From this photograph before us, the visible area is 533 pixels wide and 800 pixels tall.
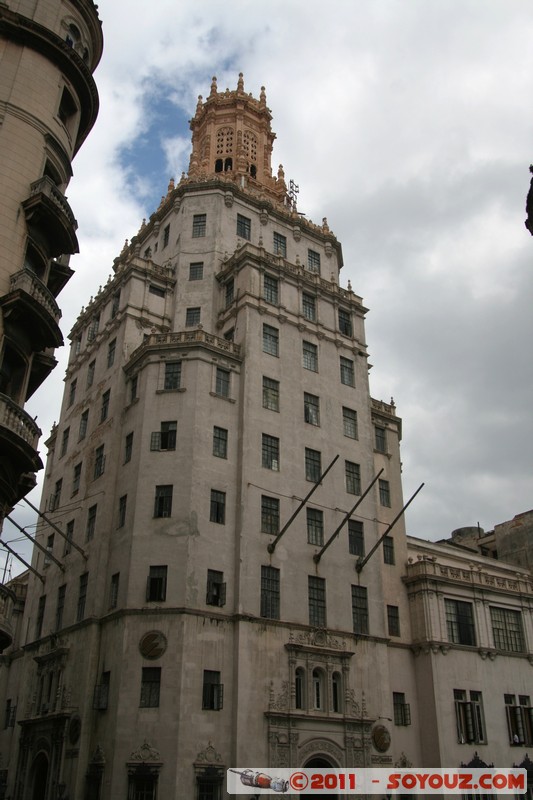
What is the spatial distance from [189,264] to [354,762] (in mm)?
35915

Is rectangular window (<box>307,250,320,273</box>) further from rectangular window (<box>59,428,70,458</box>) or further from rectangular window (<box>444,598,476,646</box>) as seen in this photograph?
rectangular window (<box>444,598,476,646</box>)

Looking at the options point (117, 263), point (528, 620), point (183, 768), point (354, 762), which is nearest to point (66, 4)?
point (117, 263)

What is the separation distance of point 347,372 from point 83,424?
787 inches

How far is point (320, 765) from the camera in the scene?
43.7 meters

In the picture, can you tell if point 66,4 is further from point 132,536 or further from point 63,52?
point 132,536

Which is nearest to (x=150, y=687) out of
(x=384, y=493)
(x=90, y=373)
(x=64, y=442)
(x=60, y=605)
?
(x=60, y=605)

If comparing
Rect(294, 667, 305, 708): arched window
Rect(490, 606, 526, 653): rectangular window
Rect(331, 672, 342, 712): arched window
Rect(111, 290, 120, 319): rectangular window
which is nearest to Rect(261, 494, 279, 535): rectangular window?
Rect(294, 667, 305, 708): arched window

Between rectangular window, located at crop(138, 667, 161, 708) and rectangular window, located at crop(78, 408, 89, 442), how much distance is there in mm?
19965

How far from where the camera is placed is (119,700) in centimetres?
3978

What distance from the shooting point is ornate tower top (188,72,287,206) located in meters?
68.2

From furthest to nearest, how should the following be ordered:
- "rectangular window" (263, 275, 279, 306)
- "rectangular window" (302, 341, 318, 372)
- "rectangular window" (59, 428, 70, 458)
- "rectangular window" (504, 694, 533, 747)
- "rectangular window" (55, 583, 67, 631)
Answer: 1. "rectangular window" (59, 428, 70, 458)
2. "rectangular window" (263, 275, 279, 306)
3. "rectangular window" (302, 341, 318, 372)
4. "rectangular window" (504, 694, 533, 747)
5. "rectangular window" (55, 583, 67, 631)

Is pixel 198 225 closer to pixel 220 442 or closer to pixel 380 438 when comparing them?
pixel 220 442

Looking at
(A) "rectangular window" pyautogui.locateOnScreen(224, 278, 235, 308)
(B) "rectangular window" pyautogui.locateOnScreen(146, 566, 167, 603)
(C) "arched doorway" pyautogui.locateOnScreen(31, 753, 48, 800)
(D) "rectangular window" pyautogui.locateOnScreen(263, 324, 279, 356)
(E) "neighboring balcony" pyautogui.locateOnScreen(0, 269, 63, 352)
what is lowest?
(C) "arched doorway" pyautogui.locateOnScreen(31, 753, 48, 800)

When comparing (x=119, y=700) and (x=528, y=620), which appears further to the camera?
(x=528, y=620)
